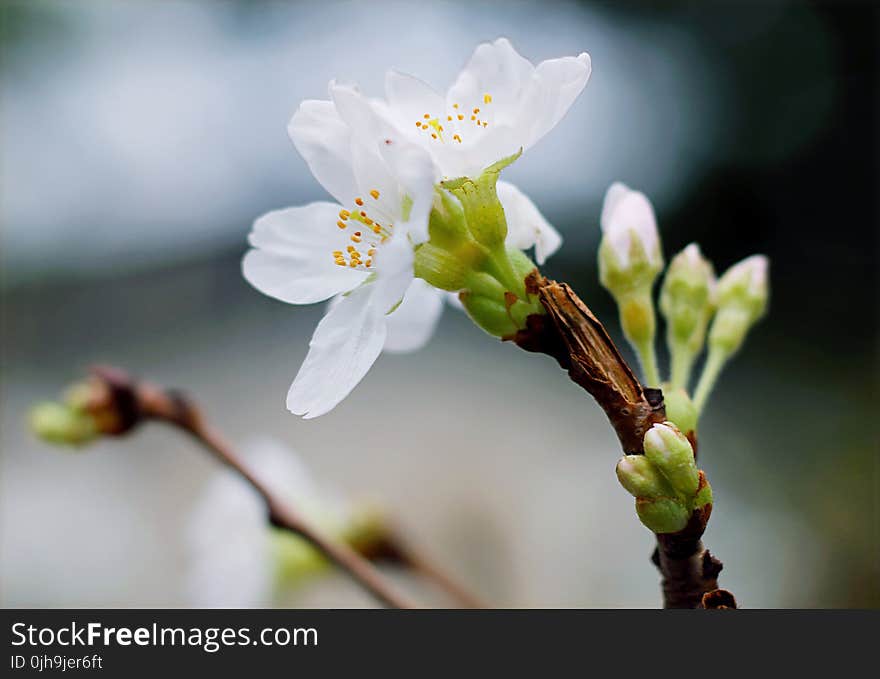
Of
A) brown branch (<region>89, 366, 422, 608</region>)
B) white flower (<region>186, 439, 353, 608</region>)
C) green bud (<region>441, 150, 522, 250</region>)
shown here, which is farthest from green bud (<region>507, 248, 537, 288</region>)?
white flower (<region>186, 439, 353, 608</region>)

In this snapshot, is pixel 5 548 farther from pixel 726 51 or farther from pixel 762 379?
pixel 726 51

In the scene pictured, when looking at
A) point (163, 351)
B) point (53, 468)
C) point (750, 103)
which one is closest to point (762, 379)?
point (750, 103)

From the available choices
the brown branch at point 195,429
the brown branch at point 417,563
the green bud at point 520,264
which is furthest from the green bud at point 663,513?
the brown branch at point 417,563

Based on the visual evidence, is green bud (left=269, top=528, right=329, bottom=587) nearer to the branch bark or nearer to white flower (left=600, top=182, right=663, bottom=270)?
the branch bark

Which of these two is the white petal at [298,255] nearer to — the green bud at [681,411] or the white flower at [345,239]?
the white flower at [345,239]

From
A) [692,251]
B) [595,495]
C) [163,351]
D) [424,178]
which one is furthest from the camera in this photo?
[163,351]

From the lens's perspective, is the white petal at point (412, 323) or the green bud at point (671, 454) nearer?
the green bud at point (671, 454)
